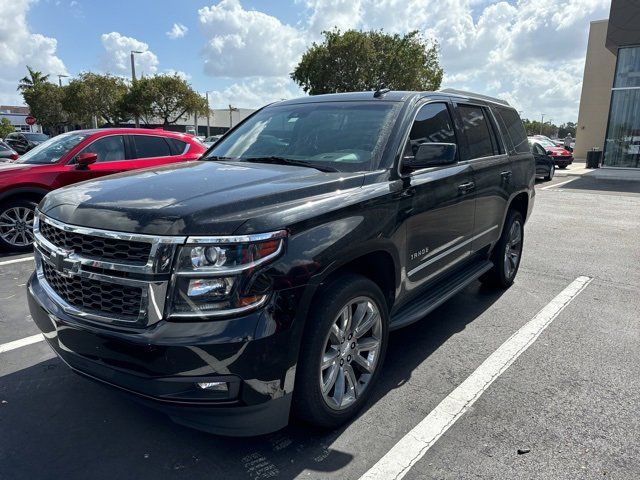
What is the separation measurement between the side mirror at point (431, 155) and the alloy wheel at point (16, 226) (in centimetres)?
618

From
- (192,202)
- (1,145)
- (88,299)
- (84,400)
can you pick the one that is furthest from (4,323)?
(1,145)

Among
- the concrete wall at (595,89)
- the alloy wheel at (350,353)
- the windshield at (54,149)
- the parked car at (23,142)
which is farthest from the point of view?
the concrete wall at (595,89)

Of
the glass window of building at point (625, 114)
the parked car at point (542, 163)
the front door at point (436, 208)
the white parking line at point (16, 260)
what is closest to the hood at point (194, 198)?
the front door at point (436, 208)

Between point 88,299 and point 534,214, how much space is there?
1030 centimetres

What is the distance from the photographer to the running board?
3.41 metres

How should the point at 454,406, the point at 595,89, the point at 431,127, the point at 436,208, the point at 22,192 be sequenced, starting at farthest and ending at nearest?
the point at 595,89 < the point at 22,192 < the point at 431,127 < the point at 436,208 < the point at 454,406

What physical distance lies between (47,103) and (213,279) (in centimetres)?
5576

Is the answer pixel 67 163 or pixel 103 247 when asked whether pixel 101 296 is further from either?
pixel 67 163

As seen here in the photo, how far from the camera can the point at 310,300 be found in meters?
2.45

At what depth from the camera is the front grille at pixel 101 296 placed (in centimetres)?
232

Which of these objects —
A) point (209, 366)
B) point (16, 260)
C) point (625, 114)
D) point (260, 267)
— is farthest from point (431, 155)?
point (625, 114)

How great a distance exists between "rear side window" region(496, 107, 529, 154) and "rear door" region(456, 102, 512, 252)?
0.28m

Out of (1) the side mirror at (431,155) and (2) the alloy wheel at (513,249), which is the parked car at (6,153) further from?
(1) the side mirror at (431,155)

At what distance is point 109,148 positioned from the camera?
25.8ft
